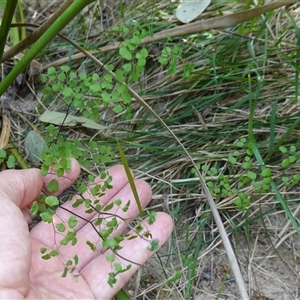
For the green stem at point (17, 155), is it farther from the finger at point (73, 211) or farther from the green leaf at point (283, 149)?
the green leaf at point (283, 149)

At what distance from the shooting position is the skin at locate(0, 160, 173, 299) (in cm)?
90

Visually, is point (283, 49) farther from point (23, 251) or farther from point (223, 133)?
point (23, 251)

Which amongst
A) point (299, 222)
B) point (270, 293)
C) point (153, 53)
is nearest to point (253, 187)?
point (299, 222)

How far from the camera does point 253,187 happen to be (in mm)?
1159

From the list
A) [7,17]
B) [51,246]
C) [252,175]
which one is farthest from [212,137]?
[7,17]

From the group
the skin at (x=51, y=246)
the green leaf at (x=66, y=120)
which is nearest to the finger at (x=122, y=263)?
the skin at (x=51, y=246)

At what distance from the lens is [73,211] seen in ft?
3.57

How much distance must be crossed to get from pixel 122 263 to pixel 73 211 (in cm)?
17

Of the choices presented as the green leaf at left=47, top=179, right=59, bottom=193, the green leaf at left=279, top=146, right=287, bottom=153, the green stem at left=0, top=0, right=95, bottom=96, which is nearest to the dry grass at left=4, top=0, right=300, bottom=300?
the green leaf at left=279, top=146, right=287, bottom=153

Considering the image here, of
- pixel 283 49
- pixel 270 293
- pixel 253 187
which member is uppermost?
pixel 283 49

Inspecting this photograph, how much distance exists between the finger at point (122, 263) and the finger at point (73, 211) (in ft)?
0.36

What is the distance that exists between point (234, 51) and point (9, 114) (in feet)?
2.07

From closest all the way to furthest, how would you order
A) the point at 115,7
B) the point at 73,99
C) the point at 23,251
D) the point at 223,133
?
the point at 23,251, the point at 73,99, the point at 223,133, the point at 115,7

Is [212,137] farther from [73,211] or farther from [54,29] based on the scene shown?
[54,29]
